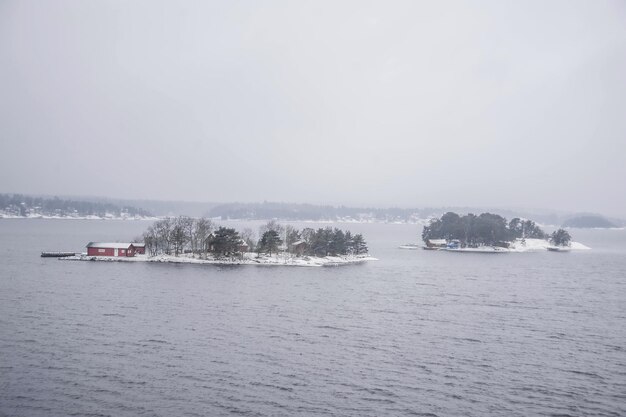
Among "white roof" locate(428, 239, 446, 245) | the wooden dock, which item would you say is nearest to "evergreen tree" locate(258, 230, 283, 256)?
the wooden dock

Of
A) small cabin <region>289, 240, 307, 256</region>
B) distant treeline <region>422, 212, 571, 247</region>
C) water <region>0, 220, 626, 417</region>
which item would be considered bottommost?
water <region>0, 220, 626, 417</region>

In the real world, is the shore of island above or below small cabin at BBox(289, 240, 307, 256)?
below

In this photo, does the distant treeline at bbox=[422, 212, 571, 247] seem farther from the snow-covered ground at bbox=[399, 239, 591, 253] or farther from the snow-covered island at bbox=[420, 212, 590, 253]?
the snow-covered ground at bbox=[399, 239, 591, 253]

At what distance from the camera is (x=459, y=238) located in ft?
476

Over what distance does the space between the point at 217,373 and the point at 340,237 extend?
71243 millimetres

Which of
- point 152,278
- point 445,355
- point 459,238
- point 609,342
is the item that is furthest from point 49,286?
point 459,238

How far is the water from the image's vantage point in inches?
948

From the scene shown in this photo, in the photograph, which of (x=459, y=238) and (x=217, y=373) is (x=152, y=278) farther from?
(x=459, y=238)

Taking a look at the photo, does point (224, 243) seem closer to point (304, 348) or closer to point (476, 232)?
point (304, 348)

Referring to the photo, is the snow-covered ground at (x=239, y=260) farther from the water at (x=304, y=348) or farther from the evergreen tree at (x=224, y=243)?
the water at (x=304, y=348)

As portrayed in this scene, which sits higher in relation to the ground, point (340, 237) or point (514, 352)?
Answer: point (340, 237)

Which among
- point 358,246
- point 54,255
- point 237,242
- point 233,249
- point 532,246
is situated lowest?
point 54,255

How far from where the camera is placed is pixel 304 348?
3312 centimetres

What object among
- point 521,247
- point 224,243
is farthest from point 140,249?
point 521,247
